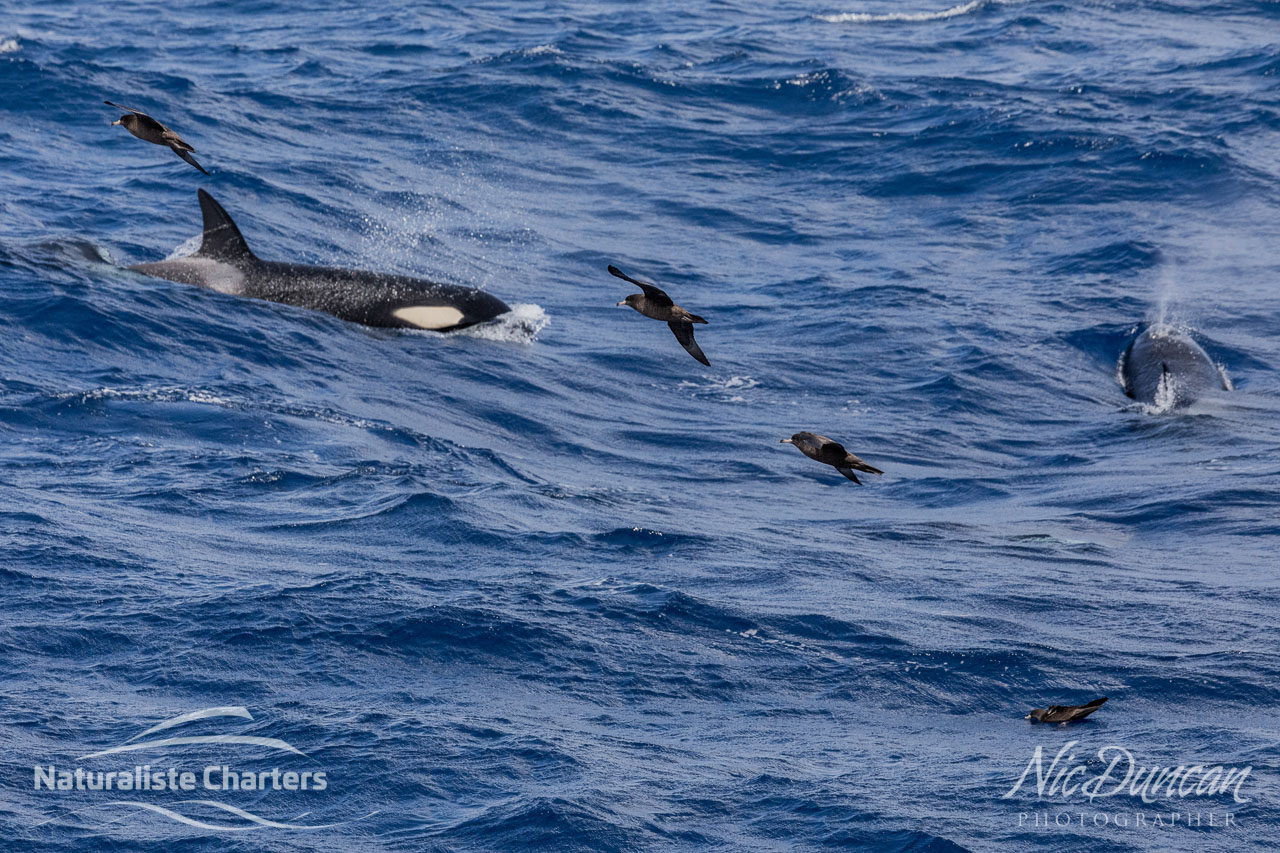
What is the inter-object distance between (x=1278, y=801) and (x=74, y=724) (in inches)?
330

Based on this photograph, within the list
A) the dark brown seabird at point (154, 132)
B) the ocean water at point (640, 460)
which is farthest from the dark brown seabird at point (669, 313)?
the dark brown seabird at point (154, 132)

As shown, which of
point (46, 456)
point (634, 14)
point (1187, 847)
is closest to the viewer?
point (1187, 847)

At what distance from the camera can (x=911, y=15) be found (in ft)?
158

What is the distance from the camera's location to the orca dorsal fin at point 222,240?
73.9 ft

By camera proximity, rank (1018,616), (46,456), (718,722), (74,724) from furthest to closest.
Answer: (46,456)
(1018,616)
(718,722)
(74,724)

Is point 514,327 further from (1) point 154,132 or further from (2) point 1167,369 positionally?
(1) point 154,132

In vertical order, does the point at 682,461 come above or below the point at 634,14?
below

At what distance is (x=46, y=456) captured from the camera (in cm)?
1709

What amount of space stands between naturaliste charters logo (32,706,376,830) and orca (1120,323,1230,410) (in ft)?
47.2

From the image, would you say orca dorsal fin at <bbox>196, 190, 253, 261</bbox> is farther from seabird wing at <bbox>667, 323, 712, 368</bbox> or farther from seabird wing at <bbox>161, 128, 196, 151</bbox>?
seabird wing at <bbox>667, 323, 712, 368</bbox>

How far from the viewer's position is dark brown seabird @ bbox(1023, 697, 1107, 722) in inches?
501

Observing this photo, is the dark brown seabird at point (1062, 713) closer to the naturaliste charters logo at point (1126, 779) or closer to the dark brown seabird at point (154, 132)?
the naturaliste charters logo at point (1126, 779)

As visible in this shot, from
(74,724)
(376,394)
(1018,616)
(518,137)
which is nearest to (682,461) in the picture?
(376,394)

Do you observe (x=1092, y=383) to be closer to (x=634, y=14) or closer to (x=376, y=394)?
(x=376, y=394)
